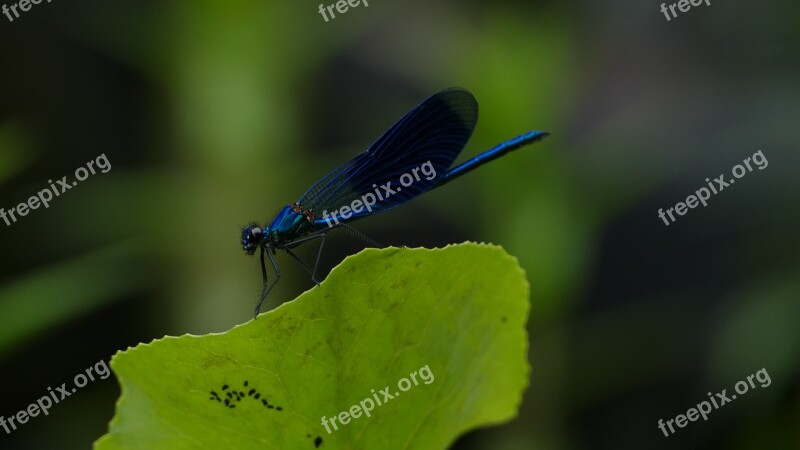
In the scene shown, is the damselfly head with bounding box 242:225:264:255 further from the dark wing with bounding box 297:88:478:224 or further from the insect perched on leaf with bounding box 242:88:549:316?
the dark wing with bounding box 297:88:478:224

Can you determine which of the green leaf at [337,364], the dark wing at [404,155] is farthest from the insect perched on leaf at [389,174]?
the green leaf at [337,364]

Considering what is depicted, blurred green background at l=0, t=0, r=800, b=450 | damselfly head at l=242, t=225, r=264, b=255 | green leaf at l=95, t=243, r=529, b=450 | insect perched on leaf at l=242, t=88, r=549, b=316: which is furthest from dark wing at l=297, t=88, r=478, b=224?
green leaf at l=95, t=243, r=529, b=450

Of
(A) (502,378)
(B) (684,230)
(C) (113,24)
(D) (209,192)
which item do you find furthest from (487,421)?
(B) (684,230)

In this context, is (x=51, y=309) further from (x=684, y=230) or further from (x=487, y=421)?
(x=684, y=230)

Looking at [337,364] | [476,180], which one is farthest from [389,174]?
[337,364]

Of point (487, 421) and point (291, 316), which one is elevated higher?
point (291, 316)

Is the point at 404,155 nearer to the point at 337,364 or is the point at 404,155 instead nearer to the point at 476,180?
the point at 476,180

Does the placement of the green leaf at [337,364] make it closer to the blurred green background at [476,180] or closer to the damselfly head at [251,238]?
the damselfly head at [251,238]
